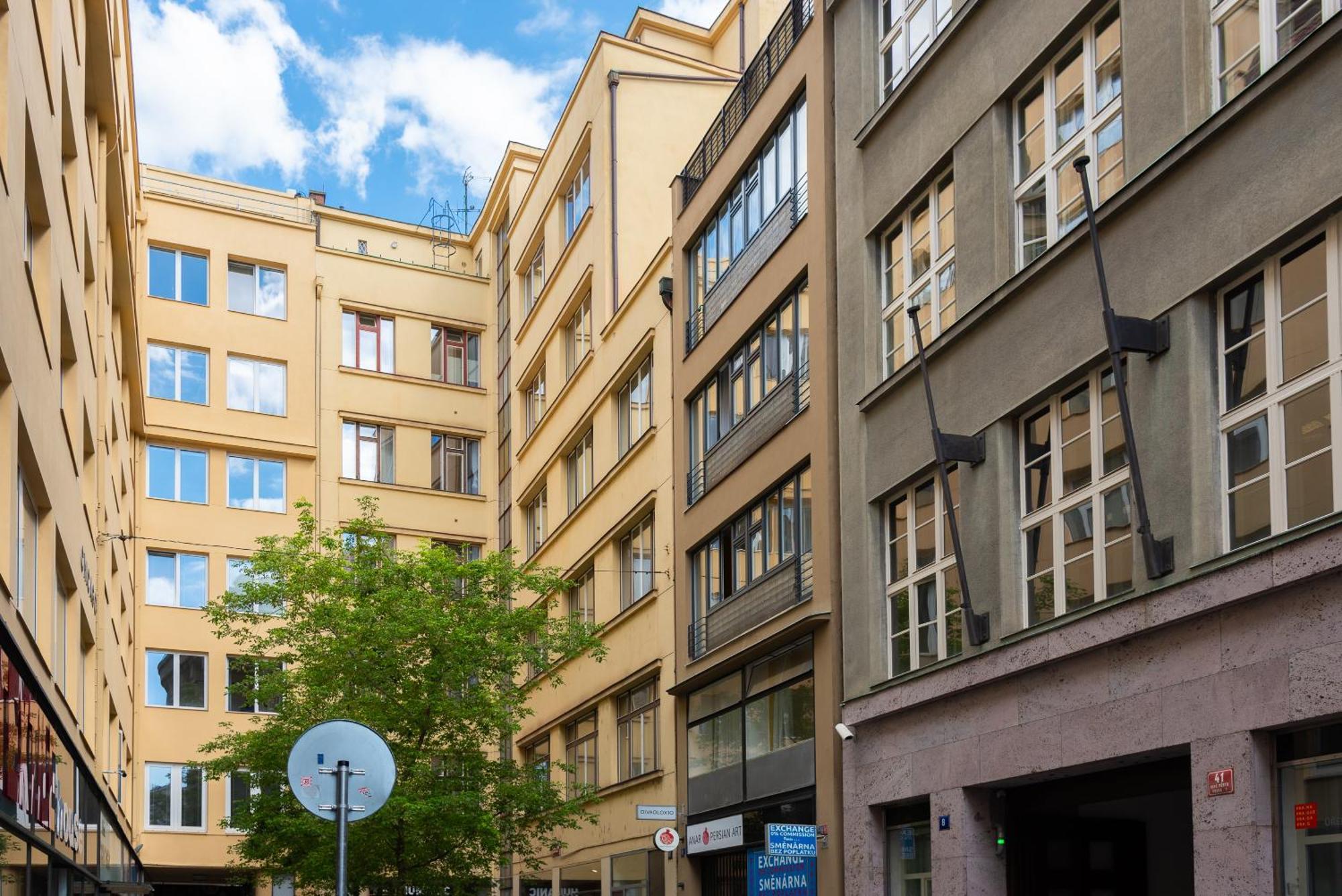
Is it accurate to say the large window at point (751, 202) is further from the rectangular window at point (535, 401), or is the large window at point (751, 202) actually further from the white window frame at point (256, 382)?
the white window frame at point (256, 382)

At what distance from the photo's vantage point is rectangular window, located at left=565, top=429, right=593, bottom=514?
125 feet

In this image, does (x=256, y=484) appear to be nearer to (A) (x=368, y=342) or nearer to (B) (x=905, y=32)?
(A) (x=368, y=342)

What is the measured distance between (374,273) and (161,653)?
12.7 m

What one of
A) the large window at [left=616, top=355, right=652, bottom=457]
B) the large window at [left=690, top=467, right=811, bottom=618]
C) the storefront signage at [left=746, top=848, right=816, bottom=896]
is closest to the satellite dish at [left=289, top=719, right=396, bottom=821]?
the storefront signage at [left=746, top=848, right=816, bottom=896]

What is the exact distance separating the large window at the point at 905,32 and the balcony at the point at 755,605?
6.53m

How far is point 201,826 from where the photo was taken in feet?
145

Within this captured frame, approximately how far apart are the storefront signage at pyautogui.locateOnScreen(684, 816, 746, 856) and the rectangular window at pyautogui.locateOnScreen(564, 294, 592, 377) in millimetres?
13672

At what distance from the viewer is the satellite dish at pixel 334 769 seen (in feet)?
28.9

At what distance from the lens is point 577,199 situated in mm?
40438

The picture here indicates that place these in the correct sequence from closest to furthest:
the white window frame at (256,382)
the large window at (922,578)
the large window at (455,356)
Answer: the large window at (922,578)
the white window frame at (256,382)
the large window at (455,356)

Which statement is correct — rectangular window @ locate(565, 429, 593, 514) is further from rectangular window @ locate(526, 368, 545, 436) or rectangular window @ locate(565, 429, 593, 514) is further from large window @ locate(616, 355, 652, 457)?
rectangular window @ locate(526, 368, 545, 436)

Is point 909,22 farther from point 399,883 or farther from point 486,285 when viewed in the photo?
point 486,285

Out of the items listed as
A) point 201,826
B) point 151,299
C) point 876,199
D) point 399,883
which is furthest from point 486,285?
point 876,199

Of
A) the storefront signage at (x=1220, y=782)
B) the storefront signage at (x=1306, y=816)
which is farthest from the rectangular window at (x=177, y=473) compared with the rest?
the storefront signage at (x=1306, y=816)
